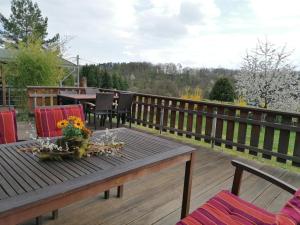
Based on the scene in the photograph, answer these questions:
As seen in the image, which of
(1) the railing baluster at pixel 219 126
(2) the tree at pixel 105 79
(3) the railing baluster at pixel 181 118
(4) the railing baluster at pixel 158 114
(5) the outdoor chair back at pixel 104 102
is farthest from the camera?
(2) the tree at pixel 105 79

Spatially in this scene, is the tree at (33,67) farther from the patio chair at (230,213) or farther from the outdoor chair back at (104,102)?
the patio chair at (230,213)

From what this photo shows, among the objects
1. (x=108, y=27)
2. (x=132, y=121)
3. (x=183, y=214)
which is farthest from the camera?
(x=108, y=27)

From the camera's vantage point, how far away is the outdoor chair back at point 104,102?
5.02 metres

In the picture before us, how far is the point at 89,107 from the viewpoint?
5.39 m

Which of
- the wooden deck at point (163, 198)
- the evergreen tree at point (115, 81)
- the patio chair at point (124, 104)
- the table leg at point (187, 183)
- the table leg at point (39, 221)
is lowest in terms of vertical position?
the wooden deck at point (163, 198)

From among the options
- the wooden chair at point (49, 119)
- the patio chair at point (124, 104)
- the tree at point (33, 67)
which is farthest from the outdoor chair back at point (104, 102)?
the tree at point (33, 67)

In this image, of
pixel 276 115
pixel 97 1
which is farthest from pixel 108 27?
pixel 276 115

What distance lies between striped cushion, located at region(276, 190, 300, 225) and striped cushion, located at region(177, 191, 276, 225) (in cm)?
24

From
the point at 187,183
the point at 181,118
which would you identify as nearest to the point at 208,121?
the point at 181,118

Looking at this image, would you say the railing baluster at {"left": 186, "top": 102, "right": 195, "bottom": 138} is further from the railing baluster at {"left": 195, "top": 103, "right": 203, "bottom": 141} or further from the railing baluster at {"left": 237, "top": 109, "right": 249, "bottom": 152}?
the railing baluster at {"left": 237, "top": 109, "right": 249, "bottom": 152}

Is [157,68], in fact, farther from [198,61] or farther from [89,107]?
[89,107]

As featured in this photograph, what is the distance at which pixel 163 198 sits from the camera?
8.09 feet

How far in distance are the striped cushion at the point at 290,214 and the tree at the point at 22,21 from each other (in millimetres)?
18381

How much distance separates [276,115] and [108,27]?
7.32 meters
